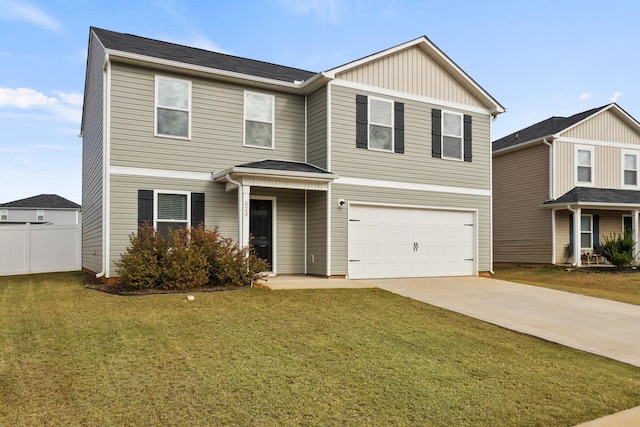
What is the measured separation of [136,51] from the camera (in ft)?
41.5

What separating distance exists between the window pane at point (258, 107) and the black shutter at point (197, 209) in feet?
8.96

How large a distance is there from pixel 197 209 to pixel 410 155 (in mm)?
A: 6705

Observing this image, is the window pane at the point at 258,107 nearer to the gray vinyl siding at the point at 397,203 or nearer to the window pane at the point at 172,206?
the gray vinyl siding at the point at 397,203

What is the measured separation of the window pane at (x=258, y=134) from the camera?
1398 centimetres

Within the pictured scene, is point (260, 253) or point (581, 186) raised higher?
point (581, 186)

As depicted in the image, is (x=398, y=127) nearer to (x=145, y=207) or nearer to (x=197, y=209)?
(x=197, y=209)

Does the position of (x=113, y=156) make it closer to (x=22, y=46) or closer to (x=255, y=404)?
(x=22, y=46)

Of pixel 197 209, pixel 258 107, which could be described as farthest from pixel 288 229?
pixel 258 107

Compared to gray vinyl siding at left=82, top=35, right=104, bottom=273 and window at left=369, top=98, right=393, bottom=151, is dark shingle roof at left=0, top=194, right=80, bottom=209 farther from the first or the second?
window at left=369, top=98, right=393, bottom=151

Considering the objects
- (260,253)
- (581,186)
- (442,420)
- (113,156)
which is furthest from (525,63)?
(442,420)

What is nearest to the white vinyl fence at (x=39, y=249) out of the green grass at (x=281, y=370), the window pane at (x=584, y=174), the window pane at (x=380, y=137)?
the green grass at (x=281, y=370)

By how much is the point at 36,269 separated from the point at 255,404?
1583cm

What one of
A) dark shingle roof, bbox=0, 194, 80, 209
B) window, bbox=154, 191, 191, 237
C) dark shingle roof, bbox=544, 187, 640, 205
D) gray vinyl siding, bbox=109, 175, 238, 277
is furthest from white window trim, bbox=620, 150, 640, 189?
dark shingle roof, bbox=0, 194, 80, 209

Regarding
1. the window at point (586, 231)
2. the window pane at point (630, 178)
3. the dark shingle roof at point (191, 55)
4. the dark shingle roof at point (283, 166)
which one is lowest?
the window at point (586, 231)
